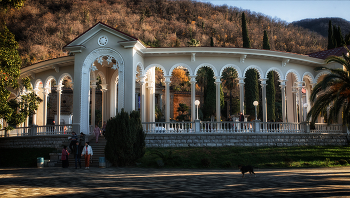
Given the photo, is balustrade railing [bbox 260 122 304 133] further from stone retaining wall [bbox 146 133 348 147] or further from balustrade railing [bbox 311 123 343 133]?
balustrade railing [bbox 311 123 343 133]

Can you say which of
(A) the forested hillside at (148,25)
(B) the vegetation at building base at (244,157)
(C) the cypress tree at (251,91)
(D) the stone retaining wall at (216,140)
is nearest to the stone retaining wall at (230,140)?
(D) the stone retaining wall at (216,140)

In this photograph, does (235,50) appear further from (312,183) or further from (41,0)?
(41,0)

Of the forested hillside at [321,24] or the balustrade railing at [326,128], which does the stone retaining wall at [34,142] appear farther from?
the forested hillside at [321,24]

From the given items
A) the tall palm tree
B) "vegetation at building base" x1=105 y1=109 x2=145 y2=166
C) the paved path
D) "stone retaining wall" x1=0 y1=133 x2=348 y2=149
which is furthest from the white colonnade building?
the paved path

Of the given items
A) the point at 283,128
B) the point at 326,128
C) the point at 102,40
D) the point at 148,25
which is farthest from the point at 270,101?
the point at 148,25

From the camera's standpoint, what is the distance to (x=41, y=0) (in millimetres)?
98875

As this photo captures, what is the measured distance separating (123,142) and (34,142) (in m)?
10.2

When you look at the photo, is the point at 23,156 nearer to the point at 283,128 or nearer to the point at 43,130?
the point at 43,130

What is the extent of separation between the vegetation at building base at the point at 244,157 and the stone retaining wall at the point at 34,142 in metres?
7.18

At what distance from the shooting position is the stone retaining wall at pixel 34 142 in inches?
866

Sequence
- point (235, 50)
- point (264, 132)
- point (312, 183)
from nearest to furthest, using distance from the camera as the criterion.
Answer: point (312, 183) → point (264, 132) → point (235, 50)

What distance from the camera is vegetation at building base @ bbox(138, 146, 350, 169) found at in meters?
17.5

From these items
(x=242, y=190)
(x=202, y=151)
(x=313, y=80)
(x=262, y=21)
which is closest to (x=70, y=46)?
(x=202, y=151)

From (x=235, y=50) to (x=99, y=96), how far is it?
3051 centimetres
